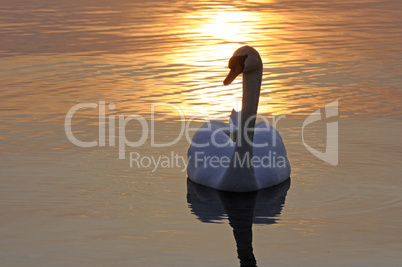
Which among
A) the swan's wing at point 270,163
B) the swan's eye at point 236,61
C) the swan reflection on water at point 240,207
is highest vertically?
the swan's eye at point 236,61

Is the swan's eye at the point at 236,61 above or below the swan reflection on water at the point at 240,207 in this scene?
above

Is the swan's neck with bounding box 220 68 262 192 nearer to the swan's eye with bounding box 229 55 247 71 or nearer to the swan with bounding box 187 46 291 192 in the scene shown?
the swan with bounding box 187 46 291 192

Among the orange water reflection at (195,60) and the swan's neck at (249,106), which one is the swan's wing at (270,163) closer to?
the swan's neck at (249,106)

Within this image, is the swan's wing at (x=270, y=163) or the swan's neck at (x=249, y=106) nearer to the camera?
the swan's neck at (x=249, y=106)

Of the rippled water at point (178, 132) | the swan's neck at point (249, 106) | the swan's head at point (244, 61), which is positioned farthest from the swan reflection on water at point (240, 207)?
the swan's head at point (244, 61)

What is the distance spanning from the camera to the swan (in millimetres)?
9922

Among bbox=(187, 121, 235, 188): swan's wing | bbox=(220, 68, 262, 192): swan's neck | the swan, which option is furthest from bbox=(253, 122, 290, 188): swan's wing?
bbox=(187, 121, 235, 188): swan's wing

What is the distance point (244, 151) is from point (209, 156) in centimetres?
68

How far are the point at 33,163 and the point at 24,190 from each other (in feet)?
3.31

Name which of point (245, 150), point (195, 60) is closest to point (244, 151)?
point (245, 150)

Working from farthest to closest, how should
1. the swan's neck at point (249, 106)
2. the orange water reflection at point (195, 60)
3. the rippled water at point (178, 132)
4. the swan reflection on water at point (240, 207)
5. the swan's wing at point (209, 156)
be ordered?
the orange water reflection at point (195, 60) < the swan's wing at point (209, 156) < the swan's neck at point (249, 106) < the swan reflection on water at point (240, 207) < the rippled water at point (178, 132)

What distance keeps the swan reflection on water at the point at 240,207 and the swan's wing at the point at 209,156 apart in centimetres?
12

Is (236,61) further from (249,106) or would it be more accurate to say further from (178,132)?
(178,132)

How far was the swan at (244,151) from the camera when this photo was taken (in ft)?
32.6
